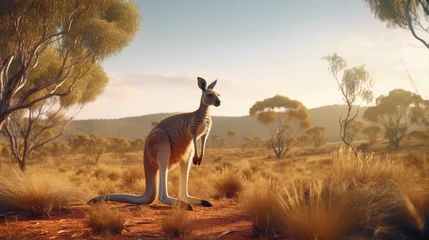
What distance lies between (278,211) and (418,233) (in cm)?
164

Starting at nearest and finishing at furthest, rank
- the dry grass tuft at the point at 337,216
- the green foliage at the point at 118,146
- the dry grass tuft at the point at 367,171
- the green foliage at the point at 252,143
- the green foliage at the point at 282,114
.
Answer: the dry grass tuft at the point at 337,216
the dry grass tuft at the point at 367,171
the green foliage at the point at 282,114
the green foliage at the point at 118,146
the green foliage at the point at 252,143

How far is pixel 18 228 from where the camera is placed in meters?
4.24

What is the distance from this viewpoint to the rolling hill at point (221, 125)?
11000 cm

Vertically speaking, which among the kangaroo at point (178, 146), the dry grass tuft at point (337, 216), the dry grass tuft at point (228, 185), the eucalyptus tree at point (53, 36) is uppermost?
the eucalyptus tree at point (53, 36)

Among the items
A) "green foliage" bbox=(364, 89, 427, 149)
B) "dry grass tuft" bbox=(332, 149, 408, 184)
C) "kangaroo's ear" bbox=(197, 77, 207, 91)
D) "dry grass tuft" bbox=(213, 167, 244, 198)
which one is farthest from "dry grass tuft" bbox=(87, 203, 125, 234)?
"green foliage" bbox=(364, 89, 427, 149)

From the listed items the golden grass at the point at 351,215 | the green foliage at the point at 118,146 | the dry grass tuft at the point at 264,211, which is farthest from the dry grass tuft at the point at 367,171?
the green foliage at the point at 118,146

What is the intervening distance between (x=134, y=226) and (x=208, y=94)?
9.30 ft

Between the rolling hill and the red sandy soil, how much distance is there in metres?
98.4

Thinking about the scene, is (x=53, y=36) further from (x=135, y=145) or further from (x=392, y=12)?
(x=135, y=145)

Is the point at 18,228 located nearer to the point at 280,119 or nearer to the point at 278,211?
the point at 278,211

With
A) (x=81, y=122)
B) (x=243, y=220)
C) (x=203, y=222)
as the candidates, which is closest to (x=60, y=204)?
(x=203, y=222)

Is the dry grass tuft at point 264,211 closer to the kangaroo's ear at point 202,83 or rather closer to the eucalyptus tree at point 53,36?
the kangaroo's ear at point 202,83

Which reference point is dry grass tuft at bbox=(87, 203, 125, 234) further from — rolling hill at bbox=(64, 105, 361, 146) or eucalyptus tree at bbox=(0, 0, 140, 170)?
rolling hill at bbox=(64, 105, 361, 146)

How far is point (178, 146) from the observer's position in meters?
6.39
